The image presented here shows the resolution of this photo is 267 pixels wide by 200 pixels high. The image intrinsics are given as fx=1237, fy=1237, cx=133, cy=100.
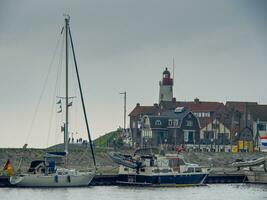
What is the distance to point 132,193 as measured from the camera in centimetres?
9975

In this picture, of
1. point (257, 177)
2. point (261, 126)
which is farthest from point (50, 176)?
point (261, 126)

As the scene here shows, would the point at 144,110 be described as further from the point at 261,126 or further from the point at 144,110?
the point at 261,126

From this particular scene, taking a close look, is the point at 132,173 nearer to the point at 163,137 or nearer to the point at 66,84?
the point at 66,84

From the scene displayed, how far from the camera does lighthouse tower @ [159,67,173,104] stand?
7347 inches

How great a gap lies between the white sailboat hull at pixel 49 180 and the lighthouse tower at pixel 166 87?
8281cm

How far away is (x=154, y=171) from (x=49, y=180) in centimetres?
1018

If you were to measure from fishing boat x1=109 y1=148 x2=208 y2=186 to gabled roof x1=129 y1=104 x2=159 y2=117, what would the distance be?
235ft

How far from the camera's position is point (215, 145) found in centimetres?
16525

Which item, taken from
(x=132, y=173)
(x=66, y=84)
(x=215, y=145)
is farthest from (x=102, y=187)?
(x=215, y=145)

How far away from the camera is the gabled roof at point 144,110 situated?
181000 millimetres

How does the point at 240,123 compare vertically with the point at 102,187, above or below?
above

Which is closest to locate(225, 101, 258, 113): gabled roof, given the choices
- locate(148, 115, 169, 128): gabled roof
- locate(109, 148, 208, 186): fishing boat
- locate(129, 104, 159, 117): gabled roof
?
locate(129, 104, 159, 117): gabled roof

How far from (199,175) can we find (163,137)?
5917cm

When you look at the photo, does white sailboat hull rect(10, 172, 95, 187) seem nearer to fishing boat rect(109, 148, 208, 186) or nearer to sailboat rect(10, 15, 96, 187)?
sailboat rect(10, 15, 96, 187)
